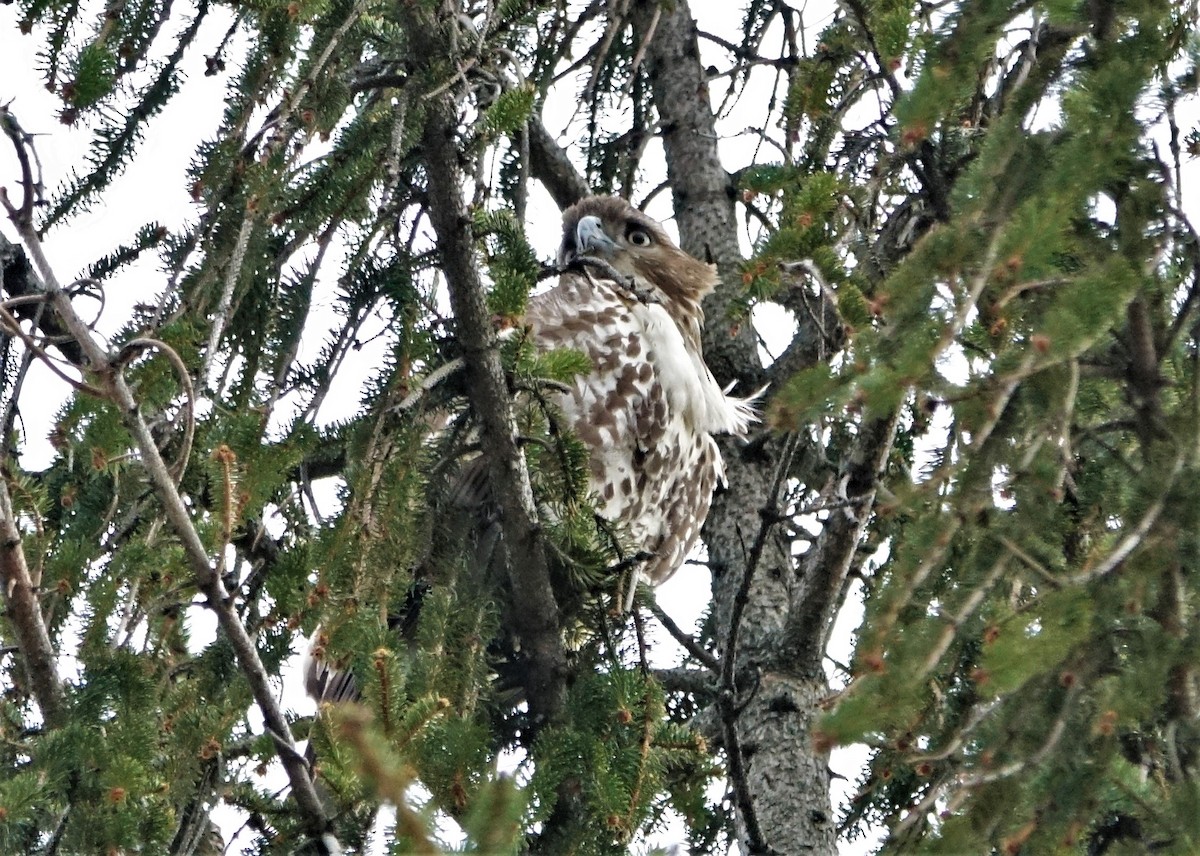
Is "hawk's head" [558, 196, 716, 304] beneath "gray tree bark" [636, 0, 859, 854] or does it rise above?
above

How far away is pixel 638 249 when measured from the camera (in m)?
5.79

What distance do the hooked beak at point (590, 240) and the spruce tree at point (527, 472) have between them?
5.87 ft

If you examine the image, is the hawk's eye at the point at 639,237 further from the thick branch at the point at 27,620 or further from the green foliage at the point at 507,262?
the thick branch at the point at 27,620

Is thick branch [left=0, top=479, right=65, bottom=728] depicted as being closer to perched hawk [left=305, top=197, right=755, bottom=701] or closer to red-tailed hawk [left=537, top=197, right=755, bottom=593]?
perched hawk [left=305, top=197, right=755, bottom=701]

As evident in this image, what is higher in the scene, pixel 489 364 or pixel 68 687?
pixel 489 364

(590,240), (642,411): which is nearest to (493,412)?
(642,411)

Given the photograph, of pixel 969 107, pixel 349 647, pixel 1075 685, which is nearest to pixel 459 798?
pixel 349 647

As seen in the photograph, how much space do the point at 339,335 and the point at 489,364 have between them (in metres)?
0.29

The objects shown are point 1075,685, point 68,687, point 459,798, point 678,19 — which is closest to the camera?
point 1075,685

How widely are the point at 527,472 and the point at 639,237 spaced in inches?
113

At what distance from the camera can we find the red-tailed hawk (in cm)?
462

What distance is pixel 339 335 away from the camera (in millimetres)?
2895

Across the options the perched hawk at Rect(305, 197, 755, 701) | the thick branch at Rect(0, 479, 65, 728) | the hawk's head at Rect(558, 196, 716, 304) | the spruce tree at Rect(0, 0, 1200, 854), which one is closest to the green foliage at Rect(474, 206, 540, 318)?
the spruce tree at Rect(0, 0, 1200, 854)

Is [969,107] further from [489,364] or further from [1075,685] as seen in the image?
[1075,685]
